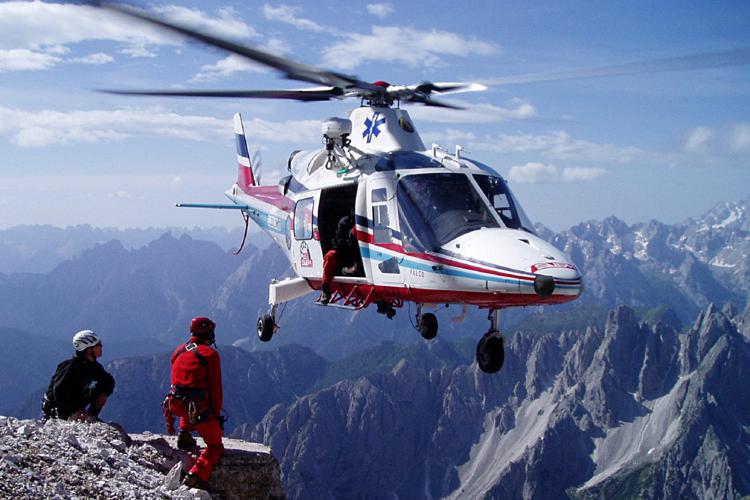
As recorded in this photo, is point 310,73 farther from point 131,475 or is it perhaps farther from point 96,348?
point 131,475

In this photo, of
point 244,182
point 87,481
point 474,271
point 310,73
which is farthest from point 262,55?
point 244,182

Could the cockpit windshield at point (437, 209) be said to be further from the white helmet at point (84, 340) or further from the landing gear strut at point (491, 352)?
the white helmet at point (84, 340)

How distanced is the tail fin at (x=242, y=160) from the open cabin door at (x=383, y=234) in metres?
12.0

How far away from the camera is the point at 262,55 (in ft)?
49.6

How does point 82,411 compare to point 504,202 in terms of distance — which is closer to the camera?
point 82,411

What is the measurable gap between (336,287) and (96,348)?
8565 millimetres

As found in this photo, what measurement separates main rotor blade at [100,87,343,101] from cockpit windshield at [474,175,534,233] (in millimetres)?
4891

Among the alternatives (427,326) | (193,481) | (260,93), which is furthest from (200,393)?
(427,326)

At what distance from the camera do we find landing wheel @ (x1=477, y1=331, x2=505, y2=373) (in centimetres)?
1734

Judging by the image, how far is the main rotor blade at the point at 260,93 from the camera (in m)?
16.5

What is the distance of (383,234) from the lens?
18.7m

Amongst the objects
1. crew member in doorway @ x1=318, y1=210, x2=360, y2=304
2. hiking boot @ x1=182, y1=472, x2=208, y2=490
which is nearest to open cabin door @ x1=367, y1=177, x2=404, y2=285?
crew member in doorway @ x1=318, y1=210, x2=360, y2=304

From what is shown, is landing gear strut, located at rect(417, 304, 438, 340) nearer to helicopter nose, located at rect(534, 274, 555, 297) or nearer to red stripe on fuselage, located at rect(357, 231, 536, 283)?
red stripe on fuselage, located at rect(357, 231, 536, 283)

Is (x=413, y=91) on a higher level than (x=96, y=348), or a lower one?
higher
